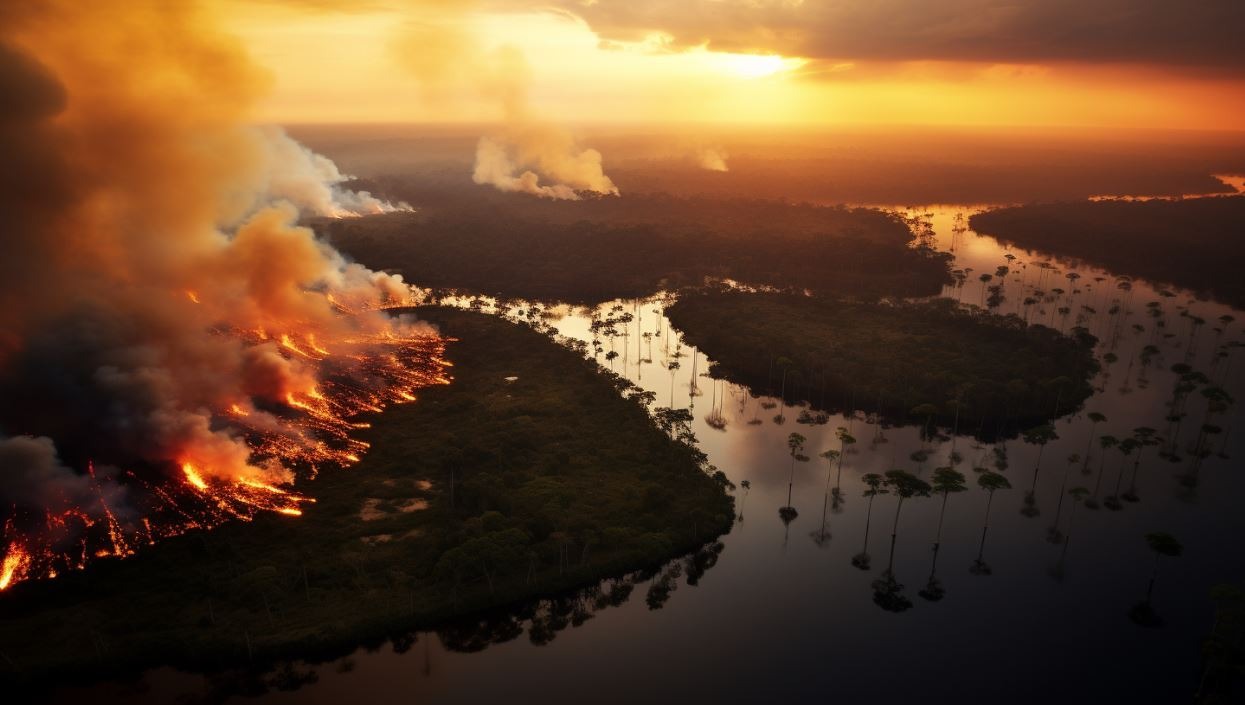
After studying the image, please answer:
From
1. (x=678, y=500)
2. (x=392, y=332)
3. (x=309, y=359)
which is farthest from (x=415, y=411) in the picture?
(x=678, y=500)

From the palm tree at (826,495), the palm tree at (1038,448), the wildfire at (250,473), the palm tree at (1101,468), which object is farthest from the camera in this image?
the palm tree at (1101,468)

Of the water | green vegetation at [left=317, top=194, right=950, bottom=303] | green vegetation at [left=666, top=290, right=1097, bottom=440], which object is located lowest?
the water

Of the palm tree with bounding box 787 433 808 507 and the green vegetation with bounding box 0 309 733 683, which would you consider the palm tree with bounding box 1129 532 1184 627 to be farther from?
the green vegetation with bounding box 0 309 733 683

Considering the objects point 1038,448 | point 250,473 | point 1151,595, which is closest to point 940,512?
point 1151,595

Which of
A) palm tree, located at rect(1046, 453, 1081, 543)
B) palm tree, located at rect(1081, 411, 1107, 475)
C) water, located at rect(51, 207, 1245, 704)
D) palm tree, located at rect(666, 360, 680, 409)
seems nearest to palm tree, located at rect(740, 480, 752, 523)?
water, located at rect(51, 207, 1245, 704)

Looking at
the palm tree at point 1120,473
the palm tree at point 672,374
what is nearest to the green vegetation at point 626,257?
the palm tree at point 672,374

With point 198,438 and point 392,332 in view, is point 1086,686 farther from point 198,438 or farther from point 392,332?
point 392,332

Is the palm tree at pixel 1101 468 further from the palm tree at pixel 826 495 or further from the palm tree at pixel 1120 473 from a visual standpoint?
the palm tree at pixel 826 495
